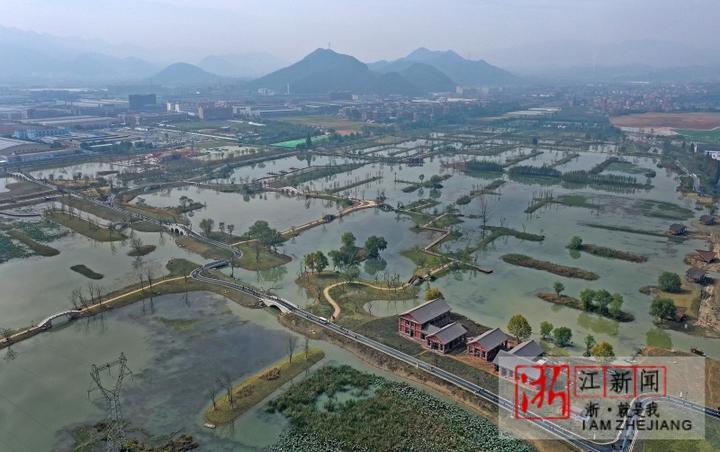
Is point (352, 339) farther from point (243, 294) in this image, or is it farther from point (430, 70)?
point (430, 70)

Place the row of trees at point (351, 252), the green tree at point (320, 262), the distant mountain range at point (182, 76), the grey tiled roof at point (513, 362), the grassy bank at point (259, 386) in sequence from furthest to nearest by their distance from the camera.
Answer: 1. the distant mountain range at point (182, 76)
2. the row of trees at point (351, 252)
3. the green tree at point (320, 262)
4. the grey tiled roof at point (513, 362)
5. the grassy bank at point (259, 386)

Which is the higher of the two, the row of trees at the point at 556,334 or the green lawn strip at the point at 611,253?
Result: the green lawn strip at the point at 611,253

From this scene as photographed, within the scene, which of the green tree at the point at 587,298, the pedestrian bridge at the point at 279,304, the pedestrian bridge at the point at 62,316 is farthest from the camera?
the green tree at the point at 587,298

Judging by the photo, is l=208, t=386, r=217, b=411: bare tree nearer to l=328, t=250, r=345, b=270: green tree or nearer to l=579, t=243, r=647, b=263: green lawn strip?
l=328, t=250, r=345, b=270: green tree

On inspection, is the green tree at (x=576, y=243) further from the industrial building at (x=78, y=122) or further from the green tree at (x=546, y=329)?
the industrial building at (x=78, y=122)

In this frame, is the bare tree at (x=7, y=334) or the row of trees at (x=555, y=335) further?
the bare tree at (x=7, y=334)

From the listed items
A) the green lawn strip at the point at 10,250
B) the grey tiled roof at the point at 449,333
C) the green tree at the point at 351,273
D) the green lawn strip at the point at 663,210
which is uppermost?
the green lawn strip at the point at 663,210

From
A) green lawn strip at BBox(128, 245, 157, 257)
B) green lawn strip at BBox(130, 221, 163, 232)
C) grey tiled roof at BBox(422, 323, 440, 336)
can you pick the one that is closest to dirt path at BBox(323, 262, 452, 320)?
grey tiled roof at BBox(422, 323, 440, 336)

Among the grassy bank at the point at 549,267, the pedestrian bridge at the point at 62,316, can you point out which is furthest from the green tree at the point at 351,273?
the pedestrian bridge at the point at 62,316
